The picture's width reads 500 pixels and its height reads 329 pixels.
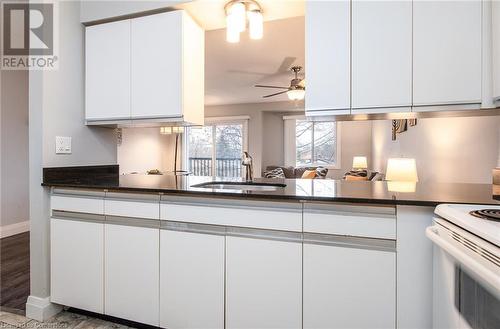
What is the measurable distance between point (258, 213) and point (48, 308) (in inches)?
62.7

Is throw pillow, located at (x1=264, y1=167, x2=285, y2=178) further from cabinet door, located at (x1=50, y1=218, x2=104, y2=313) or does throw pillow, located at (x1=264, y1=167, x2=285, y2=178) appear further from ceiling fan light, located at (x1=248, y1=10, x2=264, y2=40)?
cabinet door, located at (x1=50, y1=218, x2=104, y2=313)

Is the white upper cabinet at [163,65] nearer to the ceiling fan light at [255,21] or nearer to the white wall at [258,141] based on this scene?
the ceiling fan light at [255,21]

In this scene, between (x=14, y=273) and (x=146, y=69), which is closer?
(x=146, y=69)

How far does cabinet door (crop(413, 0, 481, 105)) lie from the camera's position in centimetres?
138

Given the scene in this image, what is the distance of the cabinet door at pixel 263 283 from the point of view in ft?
4.28

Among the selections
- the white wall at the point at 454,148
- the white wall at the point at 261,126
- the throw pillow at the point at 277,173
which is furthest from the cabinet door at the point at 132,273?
the white wall at the point at 261,126

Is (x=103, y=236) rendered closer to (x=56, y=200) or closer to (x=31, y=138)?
(x=56, y=200)

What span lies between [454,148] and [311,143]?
15.9 ft

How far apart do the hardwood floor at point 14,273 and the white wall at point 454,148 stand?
327cm

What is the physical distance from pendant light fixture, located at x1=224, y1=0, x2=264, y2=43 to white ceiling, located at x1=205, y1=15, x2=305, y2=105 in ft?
0.53

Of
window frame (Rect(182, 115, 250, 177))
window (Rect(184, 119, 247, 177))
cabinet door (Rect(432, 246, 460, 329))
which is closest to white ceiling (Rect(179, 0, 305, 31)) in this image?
cabinet door (Rect(432, 246, 460, 329))

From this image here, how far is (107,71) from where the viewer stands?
2000 mm

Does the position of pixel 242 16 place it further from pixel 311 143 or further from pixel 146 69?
pixel 311 143

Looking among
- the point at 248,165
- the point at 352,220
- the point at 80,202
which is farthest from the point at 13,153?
the point at 352,220
